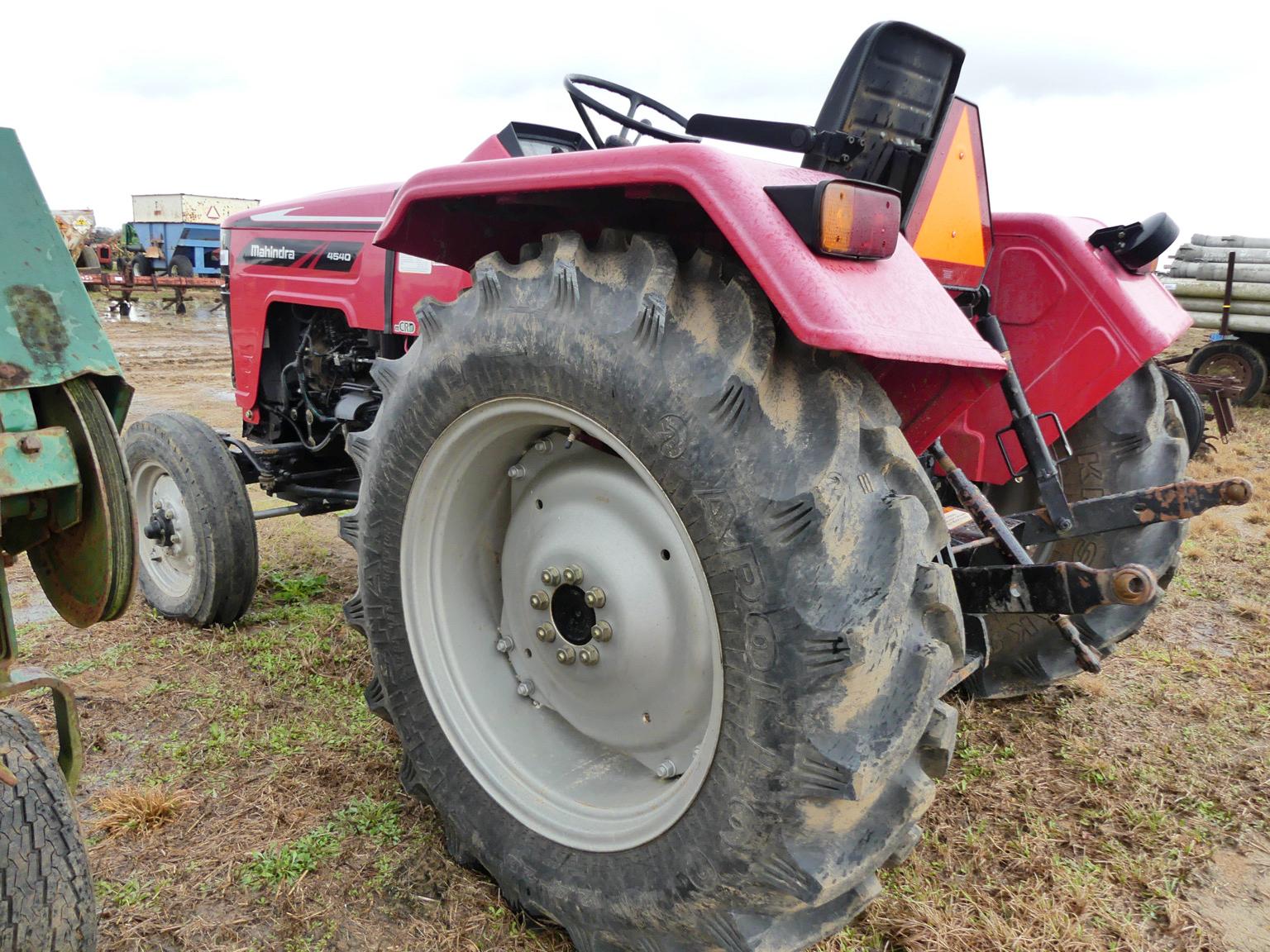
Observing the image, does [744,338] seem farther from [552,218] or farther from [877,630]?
[552,218]

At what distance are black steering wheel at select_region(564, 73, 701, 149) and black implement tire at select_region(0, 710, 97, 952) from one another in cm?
185

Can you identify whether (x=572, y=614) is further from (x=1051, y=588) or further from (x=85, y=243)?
(x=85, y=243)

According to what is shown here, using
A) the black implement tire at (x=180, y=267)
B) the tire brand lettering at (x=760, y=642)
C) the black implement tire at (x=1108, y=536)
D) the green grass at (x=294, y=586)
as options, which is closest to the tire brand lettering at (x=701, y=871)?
the tire brand lettering at (x=760, y=642)

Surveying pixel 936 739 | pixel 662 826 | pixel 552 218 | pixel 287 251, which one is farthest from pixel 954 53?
pixel 287 251

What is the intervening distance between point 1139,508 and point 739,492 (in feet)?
3.73

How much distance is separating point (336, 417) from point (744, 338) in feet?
7.22

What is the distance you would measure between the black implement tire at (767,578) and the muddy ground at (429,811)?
1.45 feet

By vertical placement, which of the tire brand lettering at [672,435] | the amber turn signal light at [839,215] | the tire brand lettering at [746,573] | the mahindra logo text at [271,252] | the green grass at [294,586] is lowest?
the green grass at [294,586]

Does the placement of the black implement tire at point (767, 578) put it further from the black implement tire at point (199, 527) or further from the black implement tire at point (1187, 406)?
the black implement tire at point (1187, 406)

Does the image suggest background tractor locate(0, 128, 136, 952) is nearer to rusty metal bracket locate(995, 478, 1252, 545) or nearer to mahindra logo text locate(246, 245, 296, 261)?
rusty metal bracket locate(995, 478, 1252, 545)

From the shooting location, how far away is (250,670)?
2844mm

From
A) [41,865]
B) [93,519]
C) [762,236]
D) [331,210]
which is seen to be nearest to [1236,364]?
[331,210]

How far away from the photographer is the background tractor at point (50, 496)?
1.27 metres

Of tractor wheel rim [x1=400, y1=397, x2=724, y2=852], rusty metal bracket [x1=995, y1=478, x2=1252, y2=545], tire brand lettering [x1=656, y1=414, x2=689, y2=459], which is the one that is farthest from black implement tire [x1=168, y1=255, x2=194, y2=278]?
tire brand lettering [x1=656, y1=414, x2=689, y2=459]
